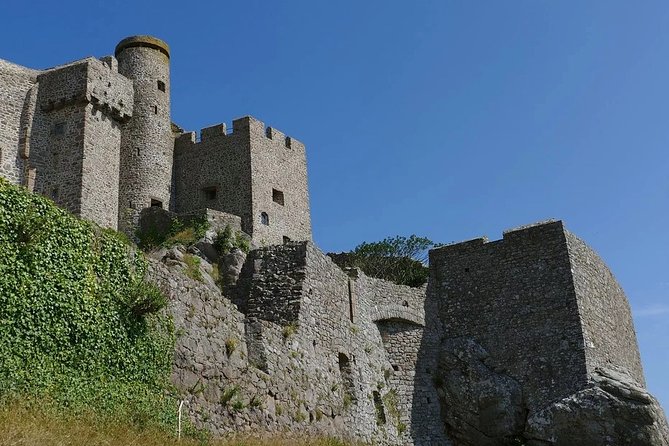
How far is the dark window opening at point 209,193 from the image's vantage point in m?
35.7

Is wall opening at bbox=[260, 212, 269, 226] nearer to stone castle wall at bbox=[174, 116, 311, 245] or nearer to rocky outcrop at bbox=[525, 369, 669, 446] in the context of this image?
stone castle wall at bbox=[174, 116, 311, 245]

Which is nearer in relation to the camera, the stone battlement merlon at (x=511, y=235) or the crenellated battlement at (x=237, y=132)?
the stone battlement merlon at (x=511, y=235)

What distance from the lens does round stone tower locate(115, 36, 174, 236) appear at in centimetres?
3441

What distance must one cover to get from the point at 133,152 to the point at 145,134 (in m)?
1.00

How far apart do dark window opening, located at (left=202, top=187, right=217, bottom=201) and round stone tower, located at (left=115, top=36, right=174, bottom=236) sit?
1.57 m

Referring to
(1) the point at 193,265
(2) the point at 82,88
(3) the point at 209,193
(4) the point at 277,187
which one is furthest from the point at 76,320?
(4) the point at 277,187

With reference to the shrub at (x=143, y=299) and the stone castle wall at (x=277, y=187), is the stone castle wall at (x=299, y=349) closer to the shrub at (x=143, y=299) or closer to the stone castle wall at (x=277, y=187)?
the shrub at (x=143, y=299)

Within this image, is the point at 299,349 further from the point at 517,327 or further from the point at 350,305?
the point at 517,327

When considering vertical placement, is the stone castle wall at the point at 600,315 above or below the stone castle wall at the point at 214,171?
below

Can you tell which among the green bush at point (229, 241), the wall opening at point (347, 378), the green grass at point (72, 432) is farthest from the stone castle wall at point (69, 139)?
the green grass at point (72, 432)

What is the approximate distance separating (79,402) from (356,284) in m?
12.2

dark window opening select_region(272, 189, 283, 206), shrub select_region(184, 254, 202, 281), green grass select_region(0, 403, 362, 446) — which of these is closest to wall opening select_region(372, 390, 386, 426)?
shrub select_region(184, 254, 202, 281)

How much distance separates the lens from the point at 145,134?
117 feet

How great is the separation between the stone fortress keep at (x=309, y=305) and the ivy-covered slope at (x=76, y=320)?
0.95m
